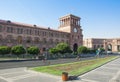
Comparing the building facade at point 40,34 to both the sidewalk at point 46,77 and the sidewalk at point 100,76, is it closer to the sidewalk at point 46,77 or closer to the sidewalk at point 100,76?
the sidewalk at point 46,77

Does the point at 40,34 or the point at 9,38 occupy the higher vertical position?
the point at 40,34

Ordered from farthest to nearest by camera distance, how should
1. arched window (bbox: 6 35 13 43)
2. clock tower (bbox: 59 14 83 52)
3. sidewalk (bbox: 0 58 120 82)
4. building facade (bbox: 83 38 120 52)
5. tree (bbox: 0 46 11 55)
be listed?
building facade (bbox: 83 38 120 52) < clock tower (bbox: 59 14 83 52) < arched window (bbox: 6 35 13 43) < tree (bbox: 0 46 11 55) < sidewalk (bbox: 0 58 120 82)

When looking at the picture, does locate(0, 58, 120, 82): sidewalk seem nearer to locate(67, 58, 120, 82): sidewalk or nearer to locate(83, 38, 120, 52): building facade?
locate(67, 58, 120, 82): sidewalk

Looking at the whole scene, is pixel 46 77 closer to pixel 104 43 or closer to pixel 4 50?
pixel 4 50

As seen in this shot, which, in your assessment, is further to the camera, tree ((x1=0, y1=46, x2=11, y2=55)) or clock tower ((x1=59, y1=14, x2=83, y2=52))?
clock tower ((x1=59, y1=14, x2=83, y2=52))

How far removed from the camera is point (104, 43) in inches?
6043

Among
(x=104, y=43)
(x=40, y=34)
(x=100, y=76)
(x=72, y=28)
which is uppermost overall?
(x=72, y=28)

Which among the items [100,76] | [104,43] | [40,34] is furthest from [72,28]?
[100,76]

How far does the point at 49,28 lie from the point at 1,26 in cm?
2855

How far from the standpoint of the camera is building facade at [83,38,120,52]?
152500mm

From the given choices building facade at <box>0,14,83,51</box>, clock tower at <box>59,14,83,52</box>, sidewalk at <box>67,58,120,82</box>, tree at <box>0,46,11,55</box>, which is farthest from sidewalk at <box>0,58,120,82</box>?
clock tower at <box>59,14,83,52</box>

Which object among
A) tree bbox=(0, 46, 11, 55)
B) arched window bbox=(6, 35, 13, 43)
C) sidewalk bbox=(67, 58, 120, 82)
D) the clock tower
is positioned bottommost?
sidewalk bbox=(67, 58, 120, 82)

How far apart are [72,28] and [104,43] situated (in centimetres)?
6618

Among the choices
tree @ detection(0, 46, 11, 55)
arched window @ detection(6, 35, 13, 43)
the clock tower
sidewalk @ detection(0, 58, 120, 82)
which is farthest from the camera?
the clock tower
